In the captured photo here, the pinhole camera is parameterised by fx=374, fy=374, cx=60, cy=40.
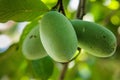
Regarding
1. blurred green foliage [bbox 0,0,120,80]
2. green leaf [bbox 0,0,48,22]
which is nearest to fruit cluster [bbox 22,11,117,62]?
green leaf [bbox 0,0,48,22]

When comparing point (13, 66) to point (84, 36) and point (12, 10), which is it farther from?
point (84, 36)

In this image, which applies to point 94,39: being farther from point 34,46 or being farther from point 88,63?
point 88,63

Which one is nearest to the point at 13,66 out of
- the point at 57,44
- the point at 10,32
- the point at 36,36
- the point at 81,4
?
the point at 10,32

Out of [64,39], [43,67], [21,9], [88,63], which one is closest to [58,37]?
[64,39]

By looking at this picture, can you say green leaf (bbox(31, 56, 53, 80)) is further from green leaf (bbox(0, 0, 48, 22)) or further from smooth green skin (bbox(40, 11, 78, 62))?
smooth green skin (bbox(40, 11, 78, 62))

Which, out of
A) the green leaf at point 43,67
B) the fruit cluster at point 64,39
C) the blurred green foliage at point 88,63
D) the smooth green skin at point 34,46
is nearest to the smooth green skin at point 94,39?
the fruit cluster at point 64,39

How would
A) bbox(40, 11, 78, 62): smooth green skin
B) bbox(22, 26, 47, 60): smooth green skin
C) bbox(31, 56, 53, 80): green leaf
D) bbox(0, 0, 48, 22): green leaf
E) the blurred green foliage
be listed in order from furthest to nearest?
the blurred green foliage, bbox(31, 56, 53, 80): green leaf, bbox(0, 0, 48, 22): green leaf, bbox(22, 26, 47, 60): smooth green skin, bbox(40, 11, 78, 62): smooth green skin
